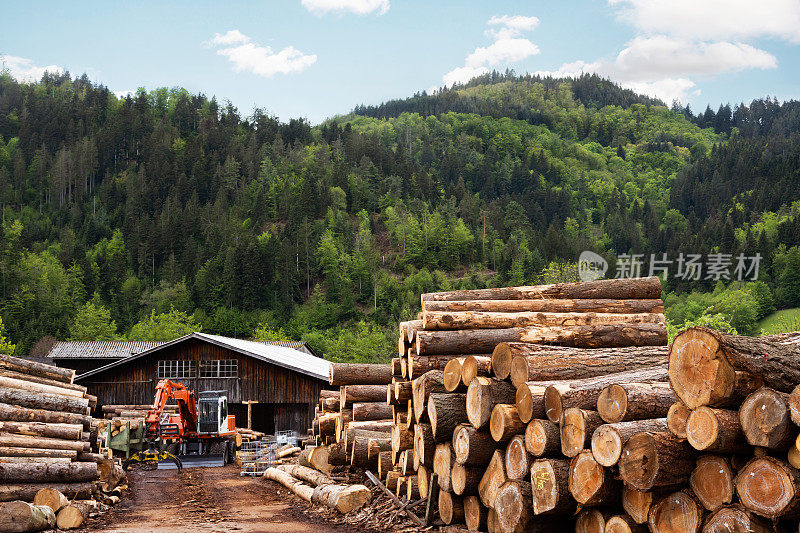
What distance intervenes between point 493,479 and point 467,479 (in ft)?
1.80

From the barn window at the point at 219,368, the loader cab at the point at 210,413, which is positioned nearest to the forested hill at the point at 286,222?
the barn window at the point at 219,368

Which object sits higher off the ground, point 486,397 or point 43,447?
point 486,397

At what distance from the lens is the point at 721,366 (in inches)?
250

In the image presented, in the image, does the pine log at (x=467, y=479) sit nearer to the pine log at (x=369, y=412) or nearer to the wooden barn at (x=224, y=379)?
the pine log at (x=369, y=412)

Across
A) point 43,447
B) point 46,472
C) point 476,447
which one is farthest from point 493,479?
point 43,447

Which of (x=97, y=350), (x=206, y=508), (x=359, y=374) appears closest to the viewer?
(x=206, y=508)

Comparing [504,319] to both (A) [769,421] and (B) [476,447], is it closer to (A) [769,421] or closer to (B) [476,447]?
(B) [476,447]

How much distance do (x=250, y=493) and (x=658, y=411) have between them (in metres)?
12.4

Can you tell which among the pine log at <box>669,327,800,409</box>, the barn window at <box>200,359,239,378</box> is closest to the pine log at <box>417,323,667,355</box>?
the pine log at <box>669,327,800,409</box>

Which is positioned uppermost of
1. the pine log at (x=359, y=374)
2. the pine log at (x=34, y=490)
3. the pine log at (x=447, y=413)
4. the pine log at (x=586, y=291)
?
the pine log at (x=586, y=291)

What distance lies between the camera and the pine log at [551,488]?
7.88 meters

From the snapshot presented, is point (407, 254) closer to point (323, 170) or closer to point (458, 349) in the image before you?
point (323, 170)

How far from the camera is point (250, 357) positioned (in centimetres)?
3825

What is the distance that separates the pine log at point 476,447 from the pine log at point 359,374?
7.88 meters
